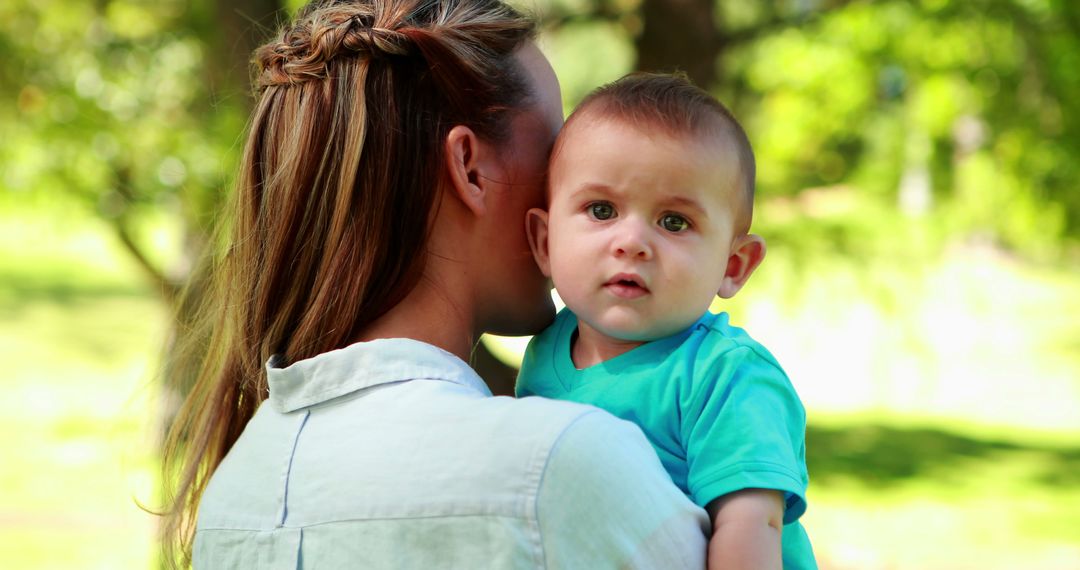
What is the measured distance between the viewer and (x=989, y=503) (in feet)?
27.8

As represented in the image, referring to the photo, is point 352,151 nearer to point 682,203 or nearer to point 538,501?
point 682,203

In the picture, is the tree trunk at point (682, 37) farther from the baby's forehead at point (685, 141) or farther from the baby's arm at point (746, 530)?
the baby's arm at point (746, 530)

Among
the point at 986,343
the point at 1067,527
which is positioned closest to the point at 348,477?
the point at 1067,527

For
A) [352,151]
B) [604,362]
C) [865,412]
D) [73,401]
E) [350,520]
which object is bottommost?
[73,401]

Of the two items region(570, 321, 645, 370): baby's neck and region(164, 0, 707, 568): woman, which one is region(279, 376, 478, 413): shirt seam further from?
region(570, 321, 645, 370): baby's neck

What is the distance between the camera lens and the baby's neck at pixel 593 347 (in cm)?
145

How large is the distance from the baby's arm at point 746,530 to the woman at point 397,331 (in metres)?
0.02

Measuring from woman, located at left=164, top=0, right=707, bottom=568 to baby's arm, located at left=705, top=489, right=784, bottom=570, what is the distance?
24 mm

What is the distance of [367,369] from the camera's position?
1326 millimetres

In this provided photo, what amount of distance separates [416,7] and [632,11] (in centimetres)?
395

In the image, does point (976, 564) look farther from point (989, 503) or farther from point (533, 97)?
point (533, 97)

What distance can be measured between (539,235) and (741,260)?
240 millimetres

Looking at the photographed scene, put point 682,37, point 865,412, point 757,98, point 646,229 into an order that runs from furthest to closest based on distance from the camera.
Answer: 1. point 865,412
2. point 757,98
3. point 682,37
4. point 646,229

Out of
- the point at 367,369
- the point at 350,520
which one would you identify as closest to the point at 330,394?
the point at 367,369
